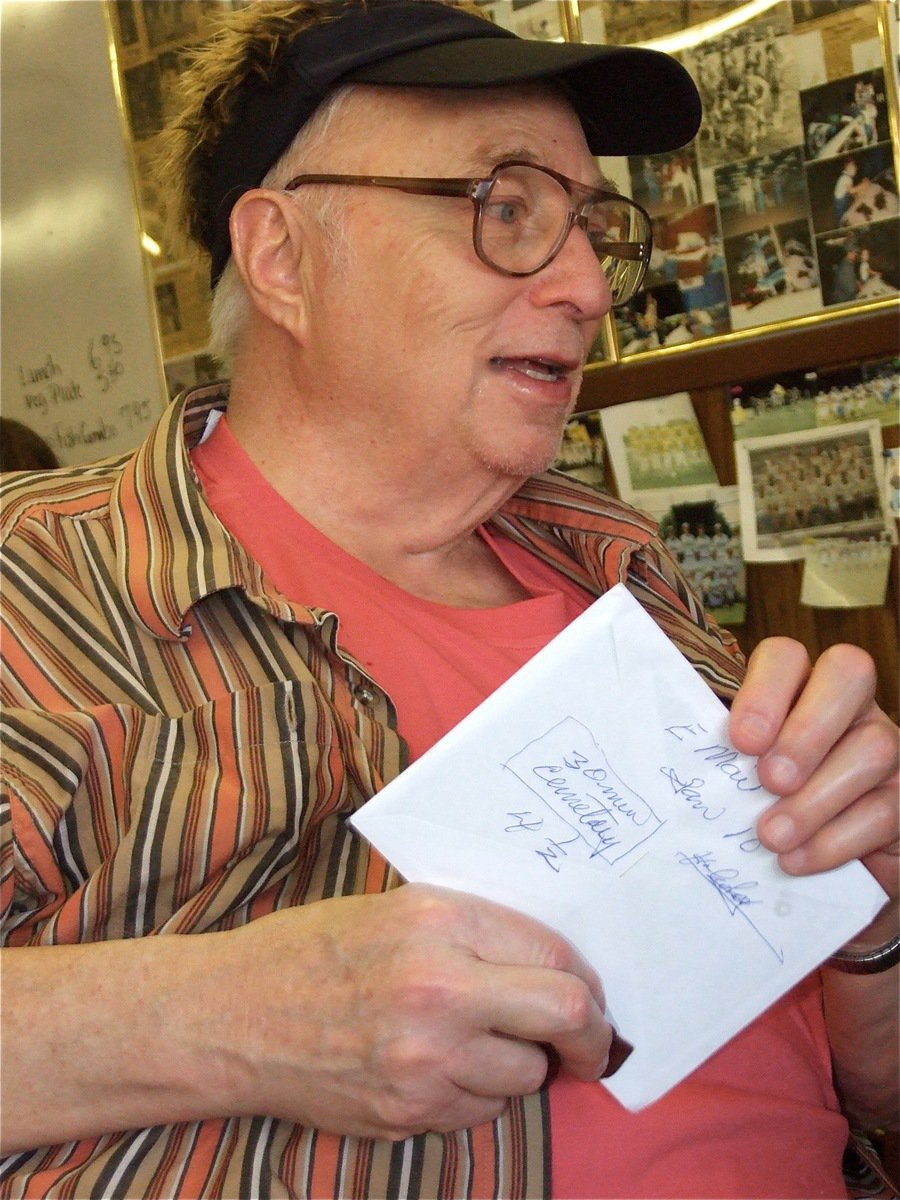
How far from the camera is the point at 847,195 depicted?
61.3 inches

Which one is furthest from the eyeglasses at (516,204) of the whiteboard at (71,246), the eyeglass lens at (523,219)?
A: the whiteboard at (71,246)

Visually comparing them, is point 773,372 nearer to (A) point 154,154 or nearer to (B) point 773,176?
(B) point 773,176

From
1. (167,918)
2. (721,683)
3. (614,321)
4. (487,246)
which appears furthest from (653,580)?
(167,918)

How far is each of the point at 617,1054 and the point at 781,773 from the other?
8.2 inches

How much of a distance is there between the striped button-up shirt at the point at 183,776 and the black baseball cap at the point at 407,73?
0.39m

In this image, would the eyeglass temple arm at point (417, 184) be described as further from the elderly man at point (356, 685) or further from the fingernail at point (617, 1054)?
the fingernail at point (617, 1054)

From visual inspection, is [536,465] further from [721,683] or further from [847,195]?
[847,195]

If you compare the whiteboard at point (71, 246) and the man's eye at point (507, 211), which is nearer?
the man's eye at point (507, 211)

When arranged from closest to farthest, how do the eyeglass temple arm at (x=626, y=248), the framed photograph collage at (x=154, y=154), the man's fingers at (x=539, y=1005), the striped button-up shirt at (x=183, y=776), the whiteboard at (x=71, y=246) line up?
the man's fingers at (x=539, y=1005)
the striped button-up shirt at (x=183, y=776)
the eyeglass temple arm at (x=626, y=248)
the framed photograph collage at (x=154, y=154)
the whiteboard at (x=71, y=246)

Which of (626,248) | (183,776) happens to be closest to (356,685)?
(183,776)

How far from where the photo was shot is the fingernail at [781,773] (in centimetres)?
74

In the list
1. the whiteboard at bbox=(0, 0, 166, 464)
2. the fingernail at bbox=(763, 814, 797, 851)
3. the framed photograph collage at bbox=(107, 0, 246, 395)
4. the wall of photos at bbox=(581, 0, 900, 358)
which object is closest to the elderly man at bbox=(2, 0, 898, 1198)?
the fingernail at bbox=(763, 814, 797, 851)

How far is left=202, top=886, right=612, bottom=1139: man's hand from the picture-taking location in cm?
66

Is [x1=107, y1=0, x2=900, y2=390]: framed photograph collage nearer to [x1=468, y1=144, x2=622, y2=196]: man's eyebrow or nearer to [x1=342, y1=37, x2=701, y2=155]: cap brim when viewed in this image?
[x1=342, y1=37, x2=701, y2=155]: cap brim
